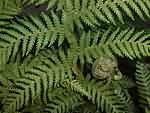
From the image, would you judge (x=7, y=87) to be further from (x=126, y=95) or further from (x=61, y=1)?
(x=126, y=95)

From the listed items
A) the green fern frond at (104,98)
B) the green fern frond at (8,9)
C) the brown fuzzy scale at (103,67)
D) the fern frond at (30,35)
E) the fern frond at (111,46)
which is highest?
the green fern frond at (8,9)

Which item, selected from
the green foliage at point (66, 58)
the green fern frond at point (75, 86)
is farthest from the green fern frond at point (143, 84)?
the green fern frond at point (75, 86)

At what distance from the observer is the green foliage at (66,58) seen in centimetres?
199

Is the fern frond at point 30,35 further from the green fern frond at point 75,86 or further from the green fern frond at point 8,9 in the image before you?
the green fern frond at point 75,86

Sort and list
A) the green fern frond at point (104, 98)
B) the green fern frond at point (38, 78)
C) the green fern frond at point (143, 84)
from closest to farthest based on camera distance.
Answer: the green fern frond at point (38, 78) < the green fern frond at point (104, 98) < the green fern frond at point (143, 84)

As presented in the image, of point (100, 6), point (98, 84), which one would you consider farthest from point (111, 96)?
point (100, 6)

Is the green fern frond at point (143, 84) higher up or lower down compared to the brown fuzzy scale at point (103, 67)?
lower down

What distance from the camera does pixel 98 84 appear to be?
213 centimetres

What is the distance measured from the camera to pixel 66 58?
2.10 m

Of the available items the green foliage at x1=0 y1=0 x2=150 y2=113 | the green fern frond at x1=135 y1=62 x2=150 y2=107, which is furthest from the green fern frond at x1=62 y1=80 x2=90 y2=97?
the green fern frond at x1=135 y1=62 x2=150 y2=107

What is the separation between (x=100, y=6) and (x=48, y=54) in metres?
0.54

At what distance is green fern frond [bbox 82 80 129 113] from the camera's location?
2.07 m

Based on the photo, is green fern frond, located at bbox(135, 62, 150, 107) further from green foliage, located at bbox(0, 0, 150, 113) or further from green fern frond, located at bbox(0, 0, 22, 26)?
green fern frond, located at bbox(0, 0, 22, 26)

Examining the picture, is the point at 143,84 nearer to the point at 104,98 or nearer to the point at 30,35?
the point at 104,98
